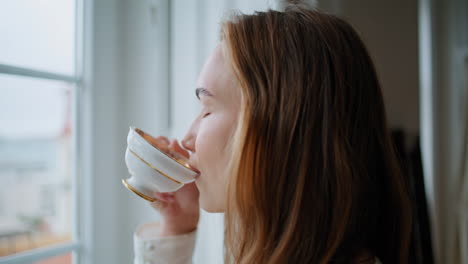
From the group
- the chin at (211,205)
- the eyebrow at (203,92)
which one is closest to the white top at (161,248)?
the chin at (211,205)

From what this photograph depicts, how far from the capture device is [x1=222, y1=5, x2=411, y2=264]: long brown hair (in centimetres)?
52

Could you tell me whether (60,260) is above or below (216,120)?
below

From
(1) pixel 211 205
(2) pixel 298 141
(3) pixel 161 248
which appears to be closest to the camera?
(2) pixel 298 141

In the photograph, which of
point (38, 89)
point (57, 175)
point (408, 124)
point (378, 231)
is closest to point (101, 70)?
point (38, 89)

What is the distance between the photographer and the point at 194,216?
808mm

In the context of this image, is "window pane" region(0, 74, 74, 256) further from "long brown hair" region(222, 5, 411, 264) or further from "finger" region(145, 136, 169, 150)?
"long brown hair" region(222, 5, 411, 264)

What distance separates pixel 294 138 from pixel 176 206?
1.40 feet

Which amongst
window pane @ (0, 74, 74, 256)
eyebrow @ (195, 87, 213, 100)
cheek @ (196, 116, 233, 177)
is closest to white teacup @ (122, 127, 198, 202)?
cheek @ (196, 116, 233, 177)

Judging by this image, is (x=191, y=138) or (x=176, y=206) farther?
(x=176, y=206)

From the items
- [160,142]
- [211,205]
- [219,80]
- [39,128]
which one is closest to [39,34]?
[39,128]

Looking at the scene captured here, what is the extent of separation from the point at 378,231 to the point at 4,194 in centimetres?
86

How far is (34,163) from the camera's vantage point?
722 mm

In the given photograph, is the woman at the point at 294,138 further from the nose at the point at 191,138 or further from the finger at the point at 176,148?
the finger at the point at 176,148

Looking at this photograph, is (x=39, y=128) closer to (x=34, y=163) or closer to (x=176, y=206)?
(x=34, y=163)
